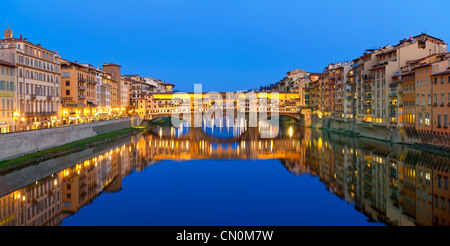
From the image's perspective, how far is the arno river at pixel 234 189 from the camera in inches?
464

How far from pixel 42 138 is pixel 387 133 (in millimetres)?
25466

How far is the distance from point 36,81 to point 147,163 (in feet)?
40.0

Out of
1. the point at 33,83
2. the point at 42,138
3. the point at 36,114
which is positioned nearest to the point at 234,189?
the point at 42,138

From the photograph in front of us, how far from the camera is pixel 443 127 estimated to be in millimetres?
22625

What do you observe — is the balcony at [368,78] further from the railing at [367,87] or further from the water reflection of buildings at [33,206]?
the water reflection of buildings at [33,206]

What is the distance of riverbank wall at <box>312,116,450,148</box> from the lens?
23400 mm

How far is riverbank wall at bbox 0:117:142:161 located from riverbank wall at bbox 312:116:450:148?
2420 centimetres

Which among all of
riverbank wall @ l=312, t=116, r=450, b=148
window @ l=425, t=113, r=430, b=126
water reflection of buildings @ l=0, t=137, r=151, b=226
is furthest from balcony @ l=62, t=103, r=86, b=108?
window @ l=425, t=113, r=430, b=126

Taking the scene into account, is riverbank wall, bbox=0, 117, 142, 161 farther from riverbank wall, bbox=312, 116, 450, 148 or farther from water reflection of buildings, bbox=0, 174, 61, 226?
riverbank wall, bbox=312, 116, 450, 148

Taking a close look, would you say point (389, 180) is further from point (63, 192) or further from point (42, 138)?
point (42, 138)

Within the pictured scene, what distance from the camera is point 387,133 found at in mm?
29844

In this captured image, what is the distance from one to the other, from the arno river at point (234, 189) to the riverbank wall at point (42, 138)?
4.76ft
